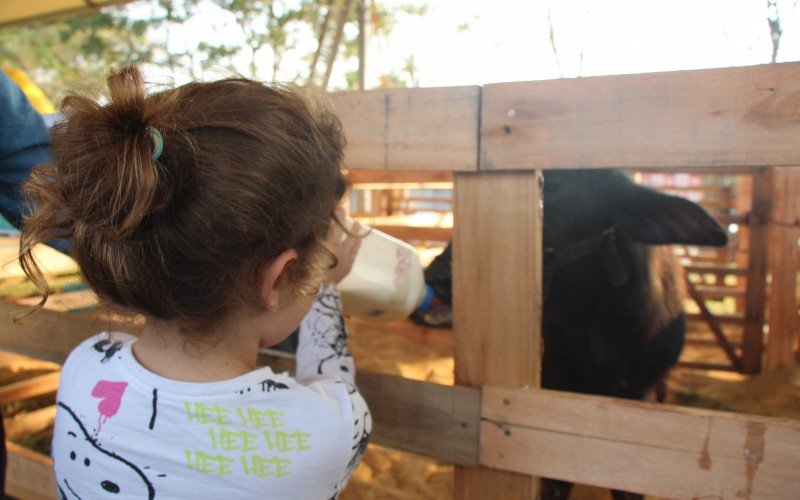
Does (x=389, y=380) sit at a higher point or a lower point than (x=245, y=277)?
lower

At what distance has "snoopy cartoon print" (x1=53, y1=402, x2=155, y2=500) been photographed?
91 centimetres

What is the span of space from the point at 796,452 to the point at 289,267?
0.96 meters

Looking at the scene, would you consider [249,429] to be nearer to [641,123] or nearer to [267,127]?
[267,127]

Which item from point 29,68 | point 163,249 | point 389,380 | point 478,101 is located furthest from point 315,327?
point 29,68

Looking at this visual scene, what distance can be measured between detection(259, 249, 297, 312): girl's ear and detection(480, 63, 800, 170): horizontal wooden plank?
1.66 ft

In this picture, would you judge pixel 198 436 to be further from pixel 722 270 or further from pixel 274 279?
pixel 722 270

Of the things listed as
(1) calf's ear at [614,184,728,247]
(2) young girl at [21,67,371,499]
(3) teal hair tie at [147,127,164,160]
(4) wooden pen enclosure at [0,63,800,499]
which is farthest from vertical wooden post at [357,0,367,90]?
(3) teal hair tie at [147,127,164,160]

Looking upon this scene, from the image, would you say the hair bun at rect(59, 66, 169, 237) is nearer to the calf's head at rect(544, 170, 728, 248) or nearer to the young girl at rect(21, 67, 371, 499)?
the young girl at rect(21, 67, 371, 499)

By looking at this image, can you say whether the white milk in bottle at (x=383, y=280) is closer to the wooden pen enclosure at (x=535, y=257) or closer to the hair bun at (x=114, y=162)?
the wooden pen enclosure at (x=535, y=257)

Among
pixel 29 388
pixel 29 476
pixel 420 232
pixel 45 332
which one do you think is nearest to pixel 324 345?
pixel 45 332

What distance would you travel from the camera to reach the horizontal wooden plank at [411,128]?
48.6 inches

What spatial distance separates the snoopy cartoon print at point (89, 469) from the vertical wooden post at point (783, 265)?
12.5ft

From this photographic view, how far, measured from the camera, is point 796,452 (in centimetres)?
104

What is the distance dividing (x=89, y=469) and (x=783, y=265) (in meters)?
3.89
